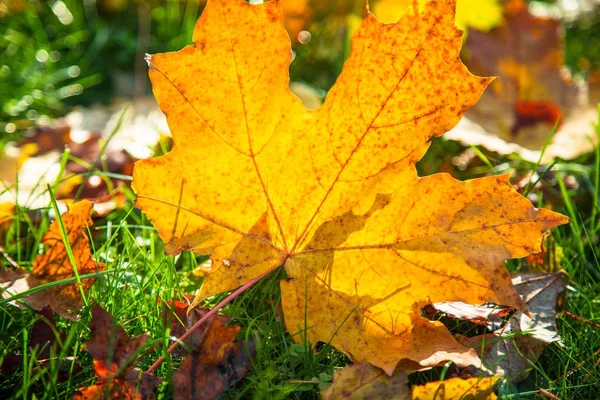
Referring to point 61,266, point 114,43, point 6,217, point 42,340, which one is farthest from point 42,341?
point 114,43

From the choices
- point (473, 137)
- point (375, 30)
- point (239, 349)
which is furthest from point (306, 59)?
point (239, 349)

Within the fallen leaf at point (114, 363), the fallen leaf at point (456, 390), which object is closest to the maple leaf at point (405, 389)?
the fallen leaf at point (456, 390)

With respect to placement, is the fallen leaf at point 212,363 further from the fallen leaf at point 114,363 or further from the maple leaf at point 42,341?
the maple leaf at point 42,341

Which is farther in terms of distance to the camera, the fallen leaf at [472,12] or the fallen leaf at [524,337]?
the fallen leaf at [472,12]

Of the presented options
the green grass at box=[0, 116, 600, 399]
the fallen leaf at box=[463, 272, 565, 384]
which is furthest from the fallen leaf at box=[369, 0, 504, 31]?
the fallen leaf at box=[463, 272, 565, 384]

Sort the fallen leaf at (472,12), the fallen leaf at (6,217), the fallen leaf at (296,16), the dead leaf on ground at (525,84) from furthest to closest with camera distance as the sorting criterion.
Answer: the fallen leaf at (296,16)
the fallen leaf at (472,12)
the dead leaf on ground at (525,84)
the fallen leaf at (6,217)

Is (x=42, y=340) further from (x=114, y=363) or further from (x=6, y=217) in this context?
(x=6, y=217)

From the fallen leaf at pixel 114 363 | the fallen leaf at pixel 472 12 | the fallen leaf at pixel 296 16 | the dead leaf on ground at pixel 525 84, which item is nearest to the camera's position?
the fallen leaf at pixel 114 363
